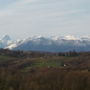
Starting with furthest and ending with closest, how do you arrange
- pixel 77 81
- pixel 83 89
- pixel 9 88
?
pixel 77 81 → pixel 83 89 → pixel 9 88

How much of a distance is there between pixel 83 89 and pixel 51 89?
28.2 ft

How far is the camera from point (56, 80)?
106500 millimetres

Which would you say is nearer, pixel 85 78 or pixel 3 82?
pixel 3 82

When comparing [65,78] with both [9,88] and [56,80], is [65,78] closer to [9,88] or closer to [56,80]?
[56,80]

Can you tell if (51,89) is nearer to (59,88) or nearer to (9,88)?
(59,88)

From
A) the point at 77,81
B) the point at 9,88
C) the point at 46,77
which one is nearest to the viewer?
the point at 9,88

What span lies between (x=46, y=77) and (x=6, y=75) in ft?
60.9

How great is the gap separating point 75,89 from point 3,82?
19.4 m

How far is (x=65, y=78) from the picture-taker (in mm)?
109438

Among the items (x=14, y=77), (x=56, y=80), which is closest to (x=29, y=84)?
(x=14, y=77)

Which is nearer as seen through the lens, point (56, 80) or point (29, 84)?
point (29, 84)

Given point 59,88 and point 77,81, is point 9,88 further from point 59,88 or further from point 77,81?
point 77,81

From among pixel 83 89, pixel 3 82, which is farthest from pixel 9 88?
pixel 83 89

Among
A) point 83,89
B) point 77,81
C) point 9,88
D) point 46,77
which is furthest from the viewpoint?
point 46,77
